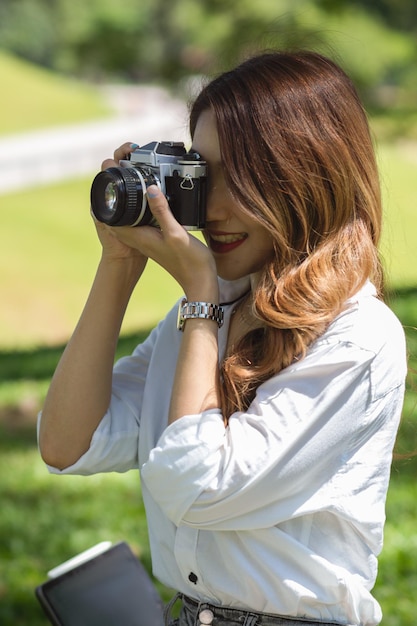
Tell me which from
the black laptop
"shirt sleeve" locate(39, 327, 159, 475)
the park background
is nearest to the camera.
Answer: "shirt sleeve" locate(39, 327, 159, 475)

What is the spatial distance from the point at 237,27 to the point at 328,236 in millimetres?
13261

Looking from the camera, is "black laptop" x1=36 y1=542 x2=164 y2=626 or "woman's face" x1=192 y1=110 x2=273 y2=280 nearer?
"woman's face" x1=192 y1=110 x2=273 y2=280

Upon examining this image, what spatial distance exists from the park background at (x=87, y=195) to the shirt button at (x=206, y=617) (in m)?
0.48

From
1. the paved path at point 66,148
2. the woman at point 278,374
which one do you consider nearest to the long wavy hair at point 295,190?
the woman at point 278,374

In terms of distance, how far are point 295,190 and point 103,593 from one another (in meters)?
0.93

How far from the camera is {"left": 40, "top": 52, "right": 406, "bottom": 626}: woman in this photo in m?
1.47

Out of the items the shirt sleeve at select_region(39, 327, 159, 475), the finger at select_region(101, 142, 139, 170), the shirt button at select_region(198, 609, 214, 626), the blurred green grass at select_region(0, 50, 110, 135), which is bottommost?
the shirt button at select_region(198, 609, 214, 626)

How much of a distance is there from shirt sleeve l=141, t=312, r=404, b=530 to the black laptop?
519mm

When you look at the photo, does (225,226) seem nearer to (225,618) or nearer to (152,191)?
(152,191)

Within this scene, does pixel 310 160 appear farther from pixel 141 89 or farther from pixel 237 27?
pixel 141 89

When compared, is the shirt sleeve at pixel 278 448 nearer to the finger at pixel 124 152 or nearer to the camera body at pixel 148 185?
the camera body at pixel 148 185

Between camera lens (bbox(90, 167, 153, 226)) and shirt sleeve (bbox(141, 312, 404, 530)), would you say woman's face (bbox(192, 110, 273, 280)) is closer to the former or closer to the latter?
camera lens (bbox(90, 167, 153, 226))

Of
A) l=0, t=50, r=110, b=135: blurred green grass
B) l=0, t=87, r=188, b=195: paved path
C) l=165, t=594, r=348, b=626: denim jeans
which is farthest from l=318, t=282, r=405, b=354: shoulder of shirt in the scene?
l=0, t=50, r=110, b=135: blurred green grass

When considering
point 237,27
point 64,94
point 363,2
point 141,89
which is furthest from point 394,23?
point 141,89
